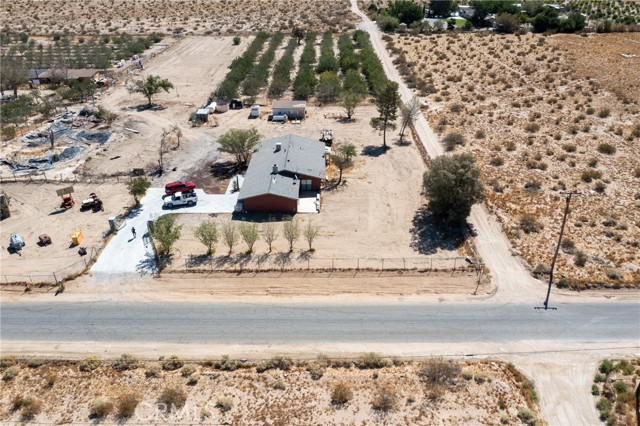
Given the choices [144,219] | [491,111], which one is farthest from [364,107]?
[144,219]

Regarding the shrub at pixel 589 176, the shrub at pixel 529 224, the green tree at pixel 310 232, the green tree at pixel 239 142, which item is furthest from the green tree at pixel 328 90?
the shrub at pixel 529 224

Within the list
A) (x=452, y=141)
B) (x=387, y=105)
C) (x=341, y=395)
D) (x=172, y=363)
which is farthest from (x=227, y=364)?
(x=452, y=141)

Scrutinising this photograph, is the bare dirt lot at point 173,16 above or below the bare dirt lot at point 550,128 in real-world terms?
above

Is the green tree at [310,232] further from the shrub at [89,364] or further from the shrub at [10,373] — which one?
the shrub at [10,373]

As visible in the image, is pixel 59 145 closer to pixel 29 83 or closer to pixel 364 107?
pixel 29 83

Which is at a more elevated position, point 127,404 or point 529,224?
point 529,224

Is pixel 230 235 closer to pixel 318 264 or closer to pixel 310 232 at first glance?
pixel 310 232
